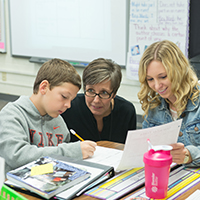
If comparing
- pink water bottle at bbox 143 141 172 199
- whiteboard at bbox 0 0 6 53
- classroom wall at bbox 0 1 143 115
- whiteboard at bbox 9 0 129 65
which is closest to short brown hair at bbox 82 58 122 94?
pink water bottle at bbox 143 141 172 199

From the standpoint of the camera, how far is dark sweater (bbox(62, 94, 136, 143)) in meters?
1.94

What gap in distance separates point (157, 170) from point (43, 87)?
706 millimetres

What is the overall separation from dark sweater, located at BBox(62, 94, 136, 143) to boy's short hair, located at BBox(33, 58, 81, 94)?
1.62 ft

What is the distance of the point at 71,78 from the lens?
1.46 m

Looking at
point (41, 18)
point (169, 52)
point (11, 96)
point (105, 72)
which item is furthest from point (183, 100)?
point (11, 96)

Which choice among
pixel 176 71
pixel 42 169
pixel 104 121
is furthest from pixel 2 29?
pixel 42 169

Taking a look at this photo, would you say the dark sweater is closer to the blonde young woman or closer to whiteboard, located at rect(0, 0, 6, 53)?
the blonde young woman

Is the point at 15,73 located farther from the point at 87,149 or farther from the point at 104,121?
the point at 87,149

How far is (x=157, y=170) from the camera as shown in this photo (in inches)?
37.7

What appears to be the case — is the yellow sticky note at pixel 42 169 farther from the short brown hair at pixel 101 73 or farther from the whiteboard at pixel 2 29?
the whiteboard at pixel 2 29

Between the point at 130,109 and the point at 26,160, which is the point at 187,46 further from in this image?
the point at 26,160

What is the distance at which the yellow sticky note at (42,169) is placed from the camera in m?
1.05

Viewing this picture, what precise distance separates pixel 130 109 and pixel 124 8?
1489mm

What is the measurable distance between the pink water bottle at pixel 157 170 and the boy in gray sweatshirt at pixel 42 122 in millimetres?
379
